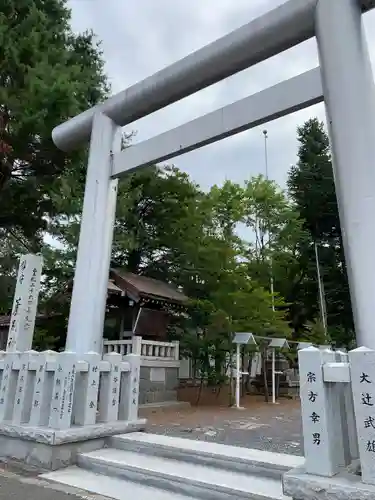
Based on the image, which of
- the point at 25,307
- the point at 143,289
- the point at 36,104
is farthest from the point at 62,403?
the point at 143,289

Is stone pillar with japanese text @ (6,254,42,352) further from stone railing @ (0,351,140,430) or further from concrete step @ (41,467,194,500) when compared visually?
concrete step @ (41,467,194,500)

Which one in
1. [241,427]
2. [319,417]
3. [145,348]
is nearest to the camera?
[319,417]

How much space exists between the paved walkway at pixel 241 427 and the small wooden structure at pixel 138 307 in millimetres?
2229

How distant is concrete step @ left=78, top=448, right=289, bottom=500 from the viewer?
259 cm

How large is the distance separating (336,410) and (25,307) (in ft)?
13.4

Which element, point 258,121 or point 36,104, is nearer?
point 258,121

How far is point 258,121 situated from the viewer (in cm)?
371

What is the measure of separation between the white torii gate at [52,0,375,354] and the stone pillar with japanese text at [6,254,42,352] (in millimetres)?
1090

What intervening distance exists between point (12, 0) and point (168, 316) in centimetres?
802

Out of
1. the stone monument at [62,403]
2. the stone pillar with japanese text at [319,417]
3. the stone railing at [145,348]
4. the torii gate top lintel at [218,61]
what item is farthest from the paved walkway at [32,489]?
the stone railing at [145,348]

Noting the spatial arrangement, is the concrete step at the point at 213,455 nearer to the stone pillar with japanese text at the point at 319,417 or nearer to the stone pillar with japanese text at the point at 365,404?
the stone pillar with japanese text at the point at 319,417

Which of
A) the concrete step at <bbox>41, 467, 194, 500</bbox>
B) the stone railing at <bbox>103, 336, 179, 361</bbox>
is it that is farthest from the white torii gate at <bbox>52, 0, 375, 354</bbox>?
the stone railing at <bbox>103, 336, 179, 361</bbox>

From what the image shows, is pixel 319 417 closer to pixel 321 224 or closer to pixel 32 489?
pixel 32 489

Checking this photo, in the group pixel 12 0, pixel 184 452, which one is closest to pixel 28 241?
pixel 12 0
